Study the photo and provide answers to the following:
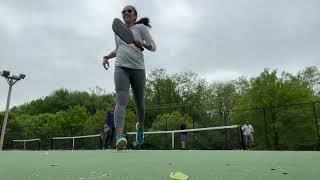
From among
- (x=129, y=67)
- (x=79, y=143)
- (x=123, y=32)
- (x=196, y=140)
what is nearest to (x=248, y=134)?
(x=196, y=140)

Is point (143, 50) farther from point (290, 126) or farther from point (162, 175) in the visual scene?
point (290, 126)

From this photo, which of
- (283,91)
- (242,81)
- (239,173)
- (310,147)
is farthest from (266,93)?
(239,173)

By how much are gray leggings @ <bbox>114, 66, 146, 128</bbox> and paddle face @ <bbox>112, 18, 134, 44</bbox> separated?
1.38 ft

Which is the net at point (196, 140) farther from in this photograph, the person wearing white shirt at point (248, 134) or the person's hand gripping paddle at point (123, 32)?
the person's hand gripping paddle at point (123, 32)

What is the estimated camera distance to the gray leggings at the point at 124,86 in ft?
16.2

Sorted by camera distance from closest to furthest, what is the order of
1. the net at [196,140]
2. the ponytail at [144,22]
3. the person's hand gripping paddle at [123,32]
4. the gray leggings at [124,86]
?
1. the person's hand gripping paddle at [123,32]
2. the gray leggings at [124,86]
3. the ponytail at [144,22]
4. the net at [196,140]

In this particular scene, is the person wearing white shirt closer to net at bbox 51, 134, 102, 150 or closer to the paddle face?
net at bbox 51, 134, 102, 150

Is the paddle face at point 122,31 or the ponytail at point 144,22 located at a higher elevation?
the ponytail at point 144,22

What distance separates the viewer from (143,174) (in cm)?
242

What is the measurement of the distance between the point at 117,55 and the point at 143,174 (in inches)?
113

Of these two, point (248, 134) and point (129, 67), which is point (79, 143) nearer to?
point (248, 134)

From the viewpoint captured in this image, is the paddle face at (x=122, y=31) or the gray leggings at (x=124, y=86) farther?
the gray leggings at (x=124, y=86)

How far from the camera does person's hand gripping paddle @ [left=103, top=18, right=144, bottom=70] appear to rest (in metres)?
4.71

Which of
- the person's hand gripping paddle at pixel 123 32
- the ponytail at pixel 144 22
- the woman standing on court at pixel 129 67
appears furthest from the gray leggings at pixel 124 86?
the ponytail at pixel 144 22
